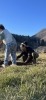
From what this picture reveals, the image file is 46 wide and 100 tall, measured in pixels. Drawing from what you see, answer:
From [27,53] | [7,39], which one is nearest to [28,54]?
[27,53]

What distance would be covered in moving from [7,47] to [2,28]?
78 centimetres

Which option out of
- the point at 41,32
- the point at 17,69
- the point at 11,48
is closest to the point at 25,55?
the point at 11,48

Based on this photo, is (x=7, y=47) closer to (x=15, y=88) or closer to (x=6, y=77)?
(x=6, y=77)

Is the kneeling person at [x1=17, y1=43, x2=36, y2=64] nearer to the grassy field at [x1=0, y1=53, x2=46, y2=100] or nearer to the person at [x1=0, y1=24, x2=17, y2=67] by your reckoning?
the person at [x1=0, y1=24, x2=17, y2=67]

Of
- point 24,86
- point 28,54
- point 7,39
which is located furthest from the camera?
point 28,54

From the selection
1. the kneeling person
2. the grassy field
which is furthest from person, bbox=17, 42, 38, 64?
the grassy field

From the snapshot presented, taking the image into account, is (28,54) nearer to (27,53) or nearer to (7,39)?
(27,53)

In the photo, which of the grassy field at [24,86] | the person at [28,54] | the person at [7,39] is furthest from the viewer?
the person at [28,54]

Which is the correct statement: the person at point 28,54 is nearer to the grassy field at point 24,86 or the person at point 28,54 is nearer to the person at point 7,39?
the person at point 7,39

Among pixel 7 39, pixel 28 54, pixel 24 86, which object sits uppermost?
pixel 7 39

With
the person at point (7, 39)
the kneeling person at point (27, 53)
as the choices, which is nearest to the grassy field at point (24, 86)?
the person at point (7, 39)

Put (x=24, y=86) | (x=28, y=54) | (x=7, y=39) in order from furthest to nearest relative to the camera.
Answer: (x=28, y=54) → (x=7, y=39) → (x=24, y=86)

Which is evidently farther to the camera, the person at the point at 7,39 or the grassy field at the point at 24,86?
the person at the point at 7,39

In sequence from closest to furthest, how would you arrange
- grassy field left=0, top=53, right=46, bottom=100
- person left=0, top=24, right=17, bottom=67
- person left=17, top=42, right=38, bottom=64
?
grassy field left=0, top=53, right=46, bottom=100, person left=0, top=24, right=17, bottom=67, person left=17, top=42, right=38, bottom=64
